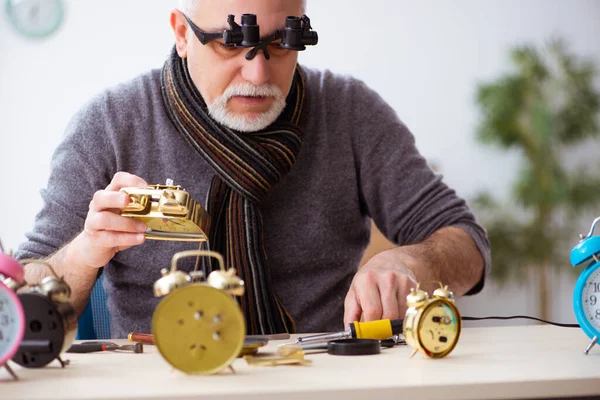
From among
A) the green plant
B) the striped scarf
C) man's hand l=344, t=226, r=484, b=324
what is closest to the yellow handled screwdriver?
man's hand l=344, t=226, r=484, b=324

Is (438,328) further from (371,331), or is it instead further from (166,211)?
(166,211)

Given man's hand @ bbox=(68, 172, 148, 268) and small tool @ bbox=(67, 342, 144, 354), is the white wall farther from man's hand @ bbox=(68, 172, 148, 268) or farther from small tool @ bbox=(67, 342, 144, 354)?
small tool @ bbox=(67, 342, 144, 354)

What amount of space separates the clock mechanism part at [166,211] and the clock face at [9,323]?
32 cm

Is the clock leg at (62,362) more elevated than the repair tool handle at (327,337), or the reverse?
the clock leg at (62,362)

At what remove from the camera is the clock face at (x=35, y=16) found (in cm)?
389

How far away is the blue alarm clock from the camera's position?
3.26ft

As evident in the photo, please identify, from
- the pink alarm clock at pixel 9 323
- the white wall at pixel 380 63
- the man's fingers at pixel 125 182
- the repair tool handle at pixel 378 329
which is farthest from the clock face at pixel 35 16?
the pink alarm clock at pixel 9 323

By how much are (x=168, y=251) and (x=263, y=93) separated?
424mm

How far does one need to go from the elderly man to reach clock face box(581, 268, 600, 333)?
0.58 meters

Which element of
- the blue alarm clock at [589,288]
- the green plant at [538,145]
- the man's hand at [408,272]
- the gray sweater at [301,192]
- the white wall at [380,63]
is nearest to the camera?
the blue alarm clock at [589,288]

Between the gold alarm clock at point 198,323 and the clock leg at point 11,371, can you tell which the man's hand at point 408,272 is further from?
the clock leg at point 11,371

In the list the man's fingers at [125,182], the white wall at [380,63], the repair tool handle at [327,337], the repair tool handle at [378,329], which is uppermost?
the white wall at [380,63]

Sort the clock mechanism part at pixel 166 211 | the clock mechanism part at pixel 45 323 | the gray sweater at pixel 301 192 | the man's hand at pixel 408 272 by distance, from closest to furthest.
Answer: the clock mechanism part at pixel 45 323
the clock mechanism part at pixel 166 211
the man's hand at pixel 408 272
the gray sweater at pixel 301 192

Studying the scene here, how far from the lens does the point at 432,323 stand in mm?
954
